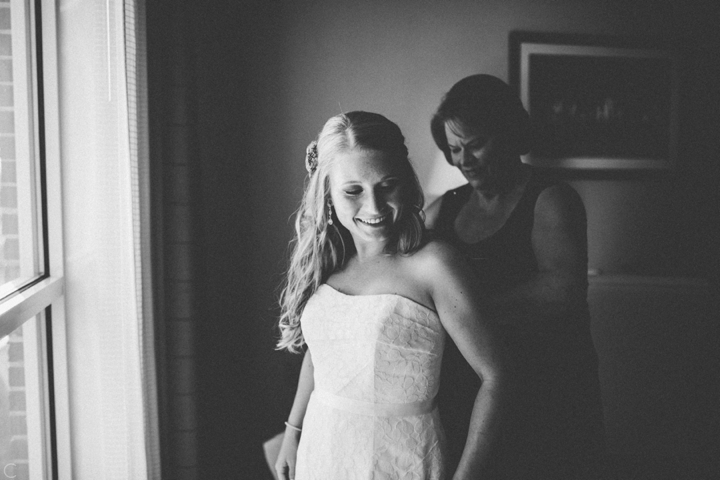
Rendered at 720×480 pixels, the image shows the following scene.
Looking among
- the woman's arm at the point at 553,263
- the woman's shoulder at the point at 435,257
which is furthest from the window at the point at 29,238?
the woman's arm at the point at 553,263

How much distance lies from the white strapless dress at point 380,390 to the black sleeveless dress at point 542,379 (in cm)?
52

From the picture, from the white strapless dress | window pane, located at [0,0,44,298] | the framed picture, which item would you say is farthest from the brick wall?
the framed picture

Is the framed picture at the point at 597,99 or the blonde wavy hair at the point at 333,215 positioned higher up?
the framed picture at the point at 597,99

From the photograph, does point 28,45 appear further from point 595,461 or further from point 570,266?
point 595,461

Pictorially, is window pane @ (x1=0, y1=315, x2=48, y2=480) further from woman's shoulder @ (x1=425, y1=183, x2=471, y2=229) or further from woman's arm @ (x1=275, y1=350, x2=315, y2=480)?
Answer: woman's shoulder @ (x1=425, y1=183, x2=471, y2=229)

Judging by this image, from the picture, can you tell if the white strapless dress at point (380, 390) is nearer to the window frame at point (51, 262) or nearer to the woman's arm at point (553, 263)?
the woman's arm at point (553, 263)

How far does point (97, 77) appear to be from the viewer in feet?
4.38

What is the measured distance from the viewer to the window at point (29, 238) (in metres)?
1.31

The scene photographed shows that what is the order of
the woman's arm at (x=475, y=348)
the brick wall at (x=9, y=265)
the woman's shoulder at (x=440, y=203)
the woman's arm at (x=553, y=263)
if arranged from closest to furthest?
the woman's arm at (x=475, y=348), the brick wall at (x=9, y=265), the woman's arm at (x=553, y=263), the woman's shoulder at (x=440, y=203)

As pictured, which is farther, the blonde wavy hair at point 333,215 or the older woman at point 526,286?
the older woman at point 526,286

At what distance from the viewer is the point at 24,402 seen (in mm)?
1442

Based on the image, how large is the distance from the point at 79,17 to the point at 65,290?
671 mm

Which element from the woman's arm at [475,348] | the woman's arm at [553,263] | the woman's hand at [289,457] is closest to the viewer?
the woman's arm at [475,348]

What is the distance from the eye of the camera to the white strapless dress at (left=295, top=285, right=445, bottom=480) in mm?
1204
